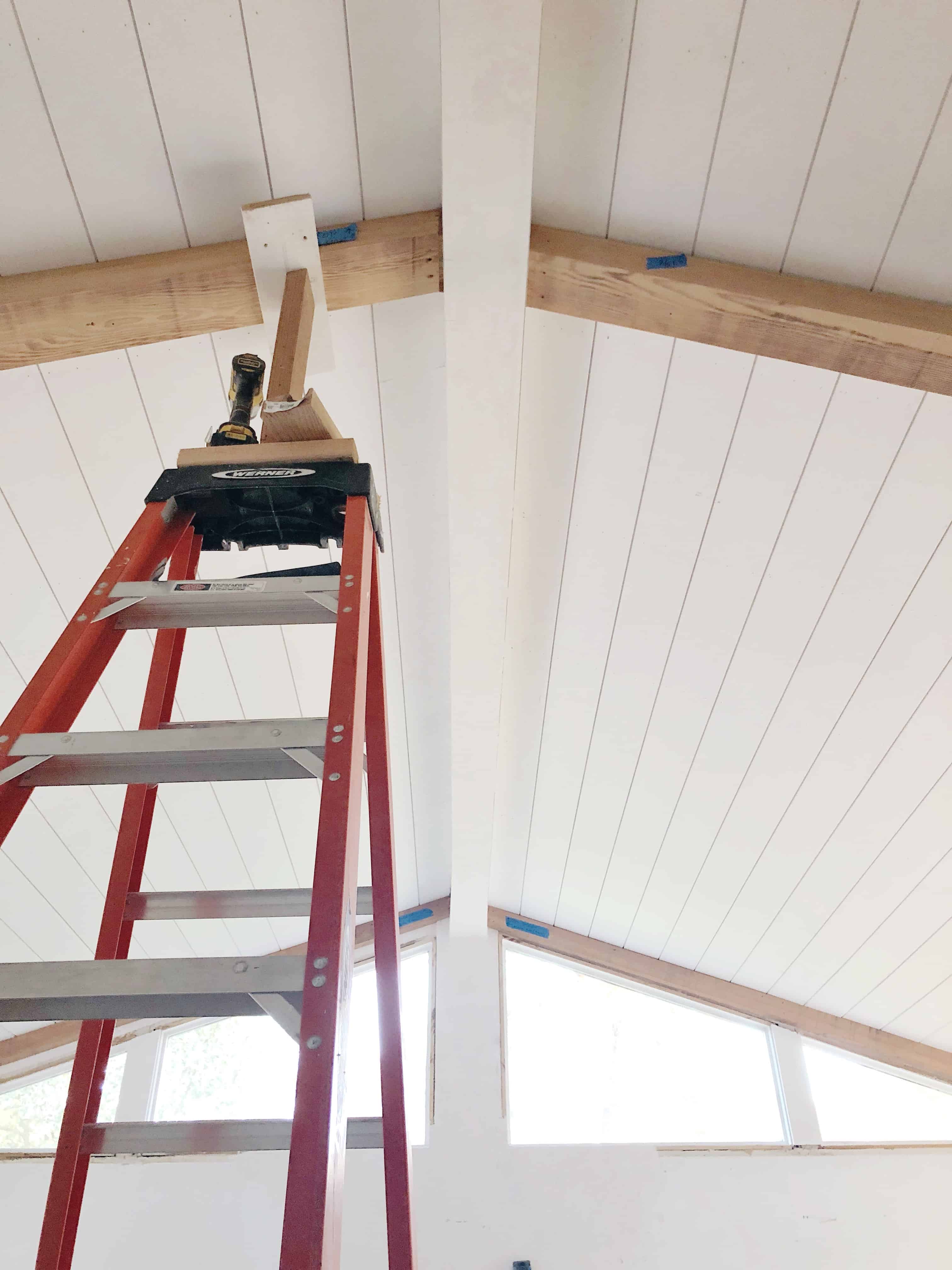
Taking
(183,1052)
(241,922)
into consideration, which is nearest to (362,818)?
(241,922)

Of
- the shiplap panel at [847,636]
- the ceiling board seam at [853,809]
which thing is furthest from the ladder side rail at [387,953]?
the ceiling board seam at [853,809]

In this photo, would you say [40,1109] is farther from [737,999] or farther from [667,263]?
[667,263]

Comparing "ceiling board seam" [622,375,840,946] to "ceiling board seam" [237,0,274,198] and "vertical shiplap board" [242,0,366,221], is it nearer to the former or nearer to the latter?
"vertical shiplap board" [242,0,366,221]

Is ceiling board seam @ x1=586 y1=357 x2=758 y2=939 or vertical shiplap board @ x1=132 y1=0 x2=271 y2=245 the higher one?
vertical shiplap board @ x1=132 y1=0 x2=271 y2=245

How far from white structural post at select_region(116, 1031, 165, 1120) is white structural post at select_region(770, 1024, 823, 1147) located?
2.72 metres

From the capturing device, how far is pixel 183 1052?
12.1 feet

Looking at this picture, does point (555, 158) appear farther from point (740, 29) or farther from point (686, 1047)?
point (686, 1047)

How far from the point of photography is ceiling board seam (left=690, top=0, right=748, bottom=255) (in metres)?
1.45

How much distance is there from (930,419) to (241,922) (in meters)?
3.20

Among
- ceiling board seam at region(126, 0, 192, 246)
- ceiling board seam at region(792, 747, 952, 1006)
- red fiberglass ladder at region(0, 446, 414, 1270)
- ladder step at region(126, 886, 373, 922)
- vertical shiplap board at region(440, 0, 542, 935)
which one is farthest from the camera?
ceiling board seam at region(792, 747, 952, 1006)

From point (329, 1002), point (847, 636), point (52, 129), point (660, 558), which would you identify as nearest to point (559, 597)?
point (660, 558)

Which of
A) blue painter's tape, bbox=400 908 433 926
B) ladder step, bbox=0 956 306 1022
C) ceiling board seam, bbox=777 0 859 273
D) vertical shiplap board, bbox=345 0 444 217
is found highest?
vertical shiplap board, bbox=345 0 444 217

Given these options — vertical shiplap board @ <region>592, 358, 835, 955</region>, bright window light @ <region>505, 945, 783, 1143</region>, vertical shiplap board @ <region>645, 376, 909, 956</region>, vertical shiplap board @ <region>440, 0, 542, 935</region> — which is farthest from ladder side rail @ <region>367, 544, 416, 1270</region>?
bright window light @ <region>505, 945, 783, 1143</region>

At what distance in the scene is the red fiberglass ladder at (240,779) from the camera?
2.49 ft
